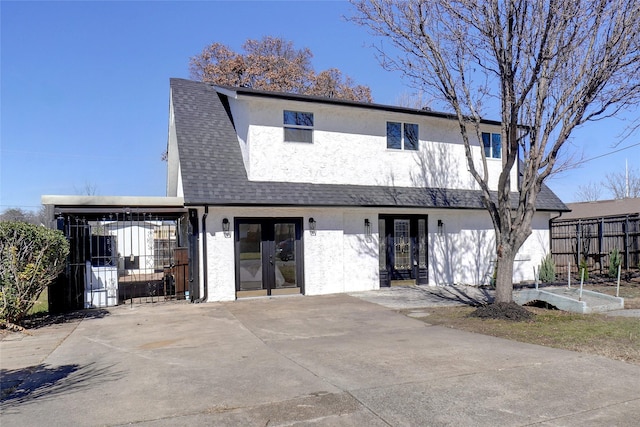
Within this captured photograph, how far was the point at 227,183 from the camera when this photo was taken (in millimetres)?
12602

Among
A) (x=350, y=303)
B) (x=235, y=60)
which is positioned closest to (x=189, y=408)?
(x=350, y=303)

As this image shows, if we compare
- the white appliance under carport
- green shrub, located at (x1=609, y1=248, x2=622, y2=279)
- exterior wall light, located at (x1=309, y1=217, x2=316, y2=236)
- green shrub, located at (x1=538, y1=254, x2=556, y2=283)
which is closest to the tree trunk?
exterior wall light, located at (x1=309, y1=217, x2=316, y2=236)

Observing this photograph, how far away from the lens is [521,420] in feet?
14.0

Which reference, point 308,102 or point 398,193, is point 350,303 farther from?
point 308,102

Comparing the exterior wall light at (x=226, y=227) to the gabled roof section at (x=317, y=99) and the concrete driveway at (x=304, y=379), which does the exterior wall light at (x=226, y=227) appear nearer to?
the gabled roof section at (x=317, y=99)

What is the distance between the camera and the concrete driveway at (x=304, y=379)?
4414 mm

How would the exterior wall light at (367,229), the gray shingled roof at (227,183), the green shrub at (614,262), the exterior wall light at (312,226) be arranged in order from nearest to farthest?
the gray shingled roof at (227,183) < the exterior wall light at (312,226) < the exterior wall light at (367,229) < the green shrub at (614,262)

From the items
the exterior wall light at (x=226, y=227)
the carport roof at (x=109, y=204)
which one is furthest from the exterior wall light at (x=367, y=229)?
the carport roof at (x=109, y=204)

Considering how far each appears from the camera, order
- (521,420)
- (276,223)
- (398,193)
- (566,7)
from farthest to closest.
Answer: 1. (398,193)
2. (276,223)
3. (566,7)
4. (521,420)

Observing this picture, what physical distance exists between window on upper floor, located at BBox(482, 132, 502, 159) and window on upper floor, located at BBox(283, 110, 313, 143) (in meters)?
7.15

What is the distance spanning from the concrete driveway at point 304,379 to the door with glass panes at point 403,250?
581cm

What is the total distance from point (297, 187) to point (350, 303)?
149 inches

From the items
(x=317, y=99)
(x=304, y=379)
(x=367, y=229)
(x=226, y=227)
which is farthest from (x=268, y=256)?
(x=304, y=379)

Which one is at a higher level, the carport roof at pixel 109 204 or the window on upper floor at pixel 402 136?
the window on upper floor at pixel 402 136
